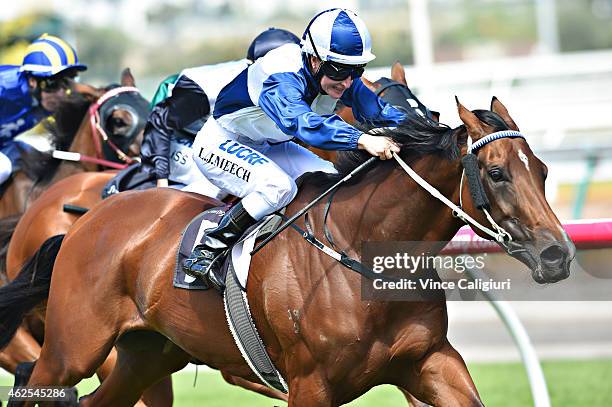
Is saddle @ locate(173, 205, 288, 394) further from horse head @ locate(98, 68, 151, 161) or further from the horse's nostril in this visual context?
horse head @ locate(98, 68, 151, 161)

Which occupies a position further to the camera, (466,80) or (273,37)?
(466,80)

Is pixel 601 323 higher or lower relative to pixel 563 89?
lower

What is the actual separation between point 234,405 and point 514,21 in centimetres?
4659

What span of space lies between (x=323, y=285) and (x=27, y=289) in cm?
192

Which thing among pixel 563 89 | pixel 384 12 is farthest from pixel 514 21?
pixel 563 89

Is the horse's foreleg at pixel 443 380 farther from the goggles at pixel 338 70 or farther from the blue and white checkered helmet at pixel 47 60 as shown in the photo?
the blue and white checkered helmet at pixel 47 60

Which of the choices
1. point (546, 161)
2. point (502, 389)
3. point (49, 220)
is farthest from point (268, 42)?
point (546, 161)

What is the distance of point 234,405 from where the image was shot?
7219 millimetres

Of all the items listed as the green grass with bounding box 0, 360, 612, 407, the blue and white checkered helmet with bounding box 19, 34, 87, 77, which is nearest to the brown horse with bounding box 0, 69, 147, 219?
the blue and white checkered helmet with bounding box 19, 34, 87, 77

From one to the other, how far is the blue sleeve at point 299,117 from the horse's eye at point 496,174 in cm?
54

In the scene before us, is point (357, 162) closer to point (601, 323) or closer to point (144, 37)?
point (601, 323)

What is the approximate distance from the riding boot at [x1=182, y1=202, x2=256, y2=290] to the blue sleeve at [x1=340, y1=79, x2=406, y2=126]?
66 centimetres

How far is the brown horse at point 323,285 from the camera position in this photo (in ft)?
12.8

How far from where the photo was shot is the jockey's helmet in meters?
5.61
